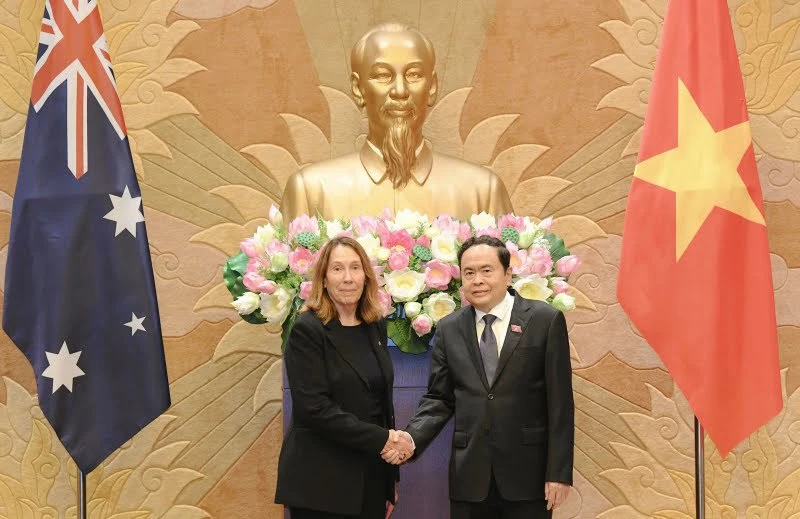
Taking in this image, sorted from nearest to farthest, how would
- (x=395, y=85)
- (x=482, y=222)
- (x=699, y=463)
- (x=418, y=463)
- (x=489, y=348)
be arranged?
1. (x=489, y=348)
2. (x=699, y=463)
3. (x=418, y=463)
4. (x=482, y=222)
5. (x=395, y=85)

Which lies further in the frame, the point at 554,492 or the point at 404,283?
the point at 404,283

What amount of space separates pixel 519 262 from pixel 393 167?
1113 mm

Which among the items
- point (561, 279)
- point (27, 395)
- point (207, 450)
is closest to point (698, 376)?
point (561, 279)

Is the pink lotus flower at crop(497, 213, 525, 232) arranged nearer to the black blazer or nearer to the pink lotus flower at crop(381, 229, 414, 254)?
the pink lotus flower at crop(381, 229, 414, 254)

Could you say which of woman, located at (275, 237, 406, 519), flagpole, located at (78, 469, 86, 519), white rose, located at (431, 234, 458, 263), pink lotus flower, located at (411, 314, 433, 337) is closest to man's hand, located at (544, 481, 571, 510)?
woman, located at (275, 237, 406, 519)

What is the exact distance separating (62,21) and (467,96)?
6.70ft

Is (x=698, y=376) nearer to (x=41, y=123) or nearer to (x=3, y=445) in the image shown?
(x=41, y=123)

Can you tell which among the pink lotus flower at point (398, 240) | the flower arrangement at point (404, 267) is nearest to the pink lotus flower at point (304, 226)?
the flower arrangement at point (404, 267)

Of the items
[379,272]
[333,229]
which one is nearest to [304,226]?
[333,229]

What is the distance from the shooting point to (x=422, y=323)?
3592 mm

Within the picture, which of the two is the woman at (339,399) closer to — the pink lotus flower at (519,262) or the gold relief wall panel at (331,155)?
the pink lotus flower at (519,262)

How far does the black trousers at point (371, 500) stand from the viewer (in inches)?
123

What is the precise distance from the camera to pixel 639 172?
361 cm

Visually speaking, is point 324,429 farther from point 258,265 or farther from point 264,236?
point 264,236
